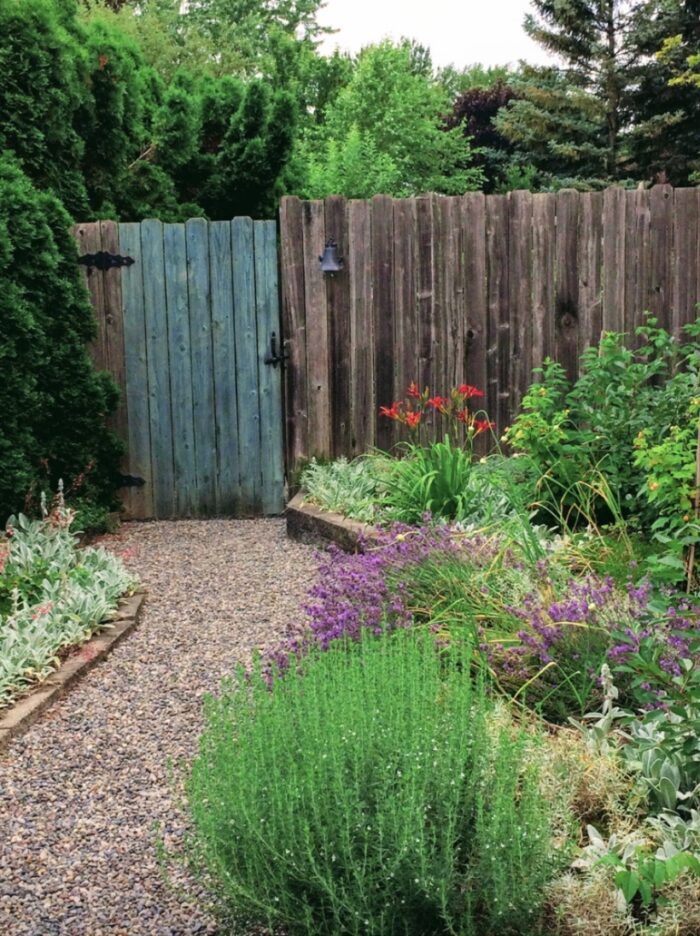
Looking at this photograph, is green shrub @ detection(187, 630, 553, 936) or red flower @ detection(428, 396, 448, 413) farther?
red flower @ detection(428, 396, 448, 413)

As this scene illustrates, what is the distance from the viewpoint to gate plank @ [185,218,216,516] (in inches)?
267

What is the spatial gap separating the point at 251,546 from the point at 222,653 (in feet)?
6.29

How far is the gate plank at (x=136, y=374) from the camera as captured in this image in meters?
6.76

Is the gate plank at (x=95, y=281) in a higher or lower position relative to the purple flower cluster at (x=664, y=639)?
higher

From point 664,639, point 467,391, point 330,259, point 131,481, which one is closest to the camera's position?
point 664,639

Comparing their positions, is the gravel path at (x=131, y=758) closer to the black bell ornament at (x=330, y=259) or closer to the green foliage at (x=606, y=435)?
the green foliage at (x=606, y=435)

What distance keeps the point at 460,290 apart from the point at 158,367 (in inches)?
81.2

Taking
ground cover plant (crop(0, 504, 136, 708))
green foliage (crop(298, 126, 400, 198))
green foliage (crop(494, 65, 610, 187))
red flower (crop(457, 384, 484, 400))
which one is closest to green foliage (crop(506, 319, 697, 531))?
red flower (crop(457, 384, 484, 400))

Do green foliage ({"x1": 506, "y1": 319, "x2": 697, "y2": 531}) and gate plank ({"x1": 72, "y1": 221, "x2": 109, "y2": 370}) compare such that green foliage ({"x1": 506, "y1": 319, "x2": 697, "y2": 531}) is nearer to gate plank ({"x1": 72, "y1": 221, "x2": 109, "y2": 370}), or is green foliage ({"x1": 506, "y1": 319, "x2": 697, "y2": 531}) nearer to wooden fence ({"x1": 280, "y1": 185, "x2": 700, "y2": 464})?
wooden fence ({"x1": 280, "y1": 185, "x2": 700, "y2": 464})

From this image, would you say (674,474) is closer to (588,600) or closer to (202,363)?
(588,600)

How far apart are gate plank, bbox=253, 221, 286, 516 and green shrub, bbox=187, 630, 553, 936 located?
4703 mm

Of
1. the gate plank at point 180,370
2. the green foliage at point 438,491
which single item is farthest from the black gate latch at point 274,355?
the green foliage at point 438,491

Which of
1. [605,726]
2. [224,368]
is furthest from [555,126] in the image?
[605,726]

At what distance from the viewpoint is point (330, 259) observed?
22.0 ft
